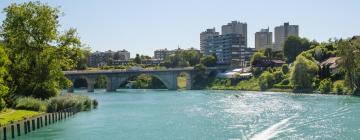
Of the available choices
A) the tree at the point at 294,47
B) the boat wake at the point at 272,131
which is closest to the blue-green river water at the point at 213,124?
the boat wake at the point at 272,131

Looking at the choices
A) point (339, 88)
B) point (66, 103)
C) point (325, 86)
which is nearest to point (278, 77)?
point (325, 86)

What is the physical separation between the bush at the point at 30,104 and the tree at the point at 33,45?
4724 millimetres

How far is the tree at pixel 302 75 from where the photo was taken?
117750 millimetres

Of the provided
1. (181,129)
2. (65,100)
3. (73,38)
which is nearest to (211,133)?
(181,129)

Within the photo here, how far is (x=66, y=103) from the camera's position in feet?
236

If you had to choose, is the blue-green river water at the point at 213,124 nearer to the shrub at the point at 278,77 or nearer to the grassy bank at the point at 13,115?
the grassy bank at the point at 13,115

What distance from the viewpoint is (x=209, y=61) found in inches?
7205

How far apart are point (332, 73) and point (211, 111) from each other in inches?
2242

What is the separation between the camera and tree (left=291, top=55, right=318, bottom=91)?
117750 mm

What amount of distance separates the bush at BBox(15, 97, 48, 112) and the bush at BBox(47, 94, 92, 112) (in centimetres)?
144

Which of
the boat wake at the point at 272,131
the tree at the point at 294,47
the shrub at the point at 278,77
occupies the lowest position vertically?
the boat wake at the point at 272,131

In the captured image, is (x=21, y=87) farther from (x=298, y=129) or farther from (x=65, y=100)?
(x=298, y=129)

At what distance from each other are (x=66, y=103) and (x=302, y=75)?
203 feet

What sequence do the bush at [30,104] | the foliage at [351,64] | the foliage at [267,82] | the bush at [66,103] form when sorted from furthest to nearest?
the foliage at [267,82], the foliage at [351,64], the bush at [66,103], the bush at [30,104]
